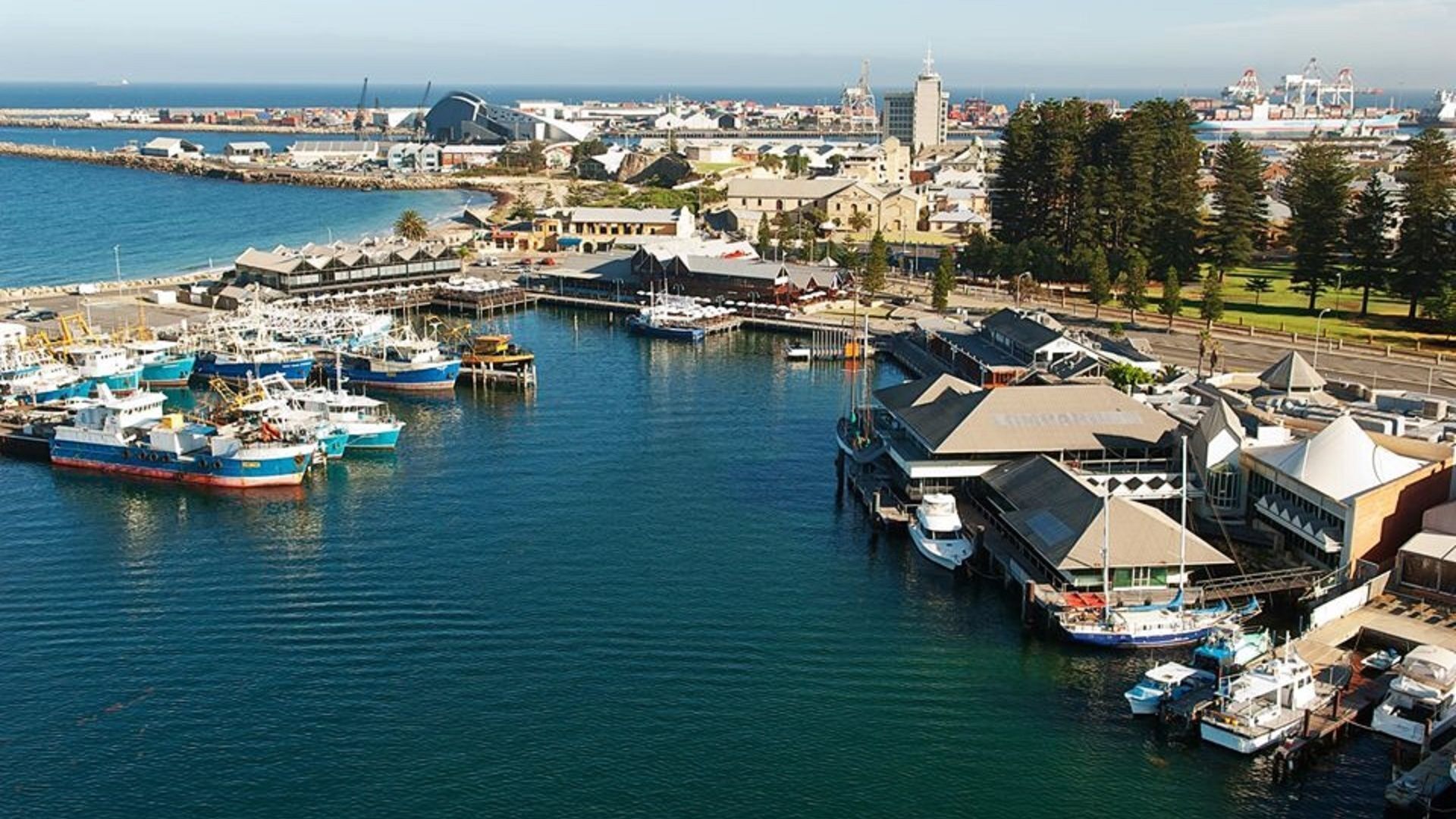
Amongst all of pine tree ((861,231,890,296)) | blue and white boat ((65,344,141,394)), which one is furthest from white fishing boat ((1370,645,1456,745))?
pine tree ((861,231,890,296))

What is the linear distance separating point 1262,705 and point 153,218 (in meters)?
100

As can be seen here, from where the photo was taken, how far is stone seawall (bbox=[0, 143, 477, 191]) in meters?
130

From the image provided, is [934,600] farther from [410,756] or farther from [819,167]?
[819,167]

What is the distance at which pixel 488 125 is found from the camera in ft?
526

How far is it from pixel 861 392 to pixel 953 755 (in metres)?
27.4

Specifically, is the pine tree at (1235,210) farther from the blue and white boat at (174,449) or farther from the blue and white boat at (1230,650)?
the blue and white boat at (174,449)

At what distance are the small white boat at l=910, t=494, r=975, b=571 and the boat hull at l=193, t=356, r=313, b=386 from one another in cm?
2762

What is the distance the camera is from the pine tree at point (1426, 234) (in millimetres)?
53250

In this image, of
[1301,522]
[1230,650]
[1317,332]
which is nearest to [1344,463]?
[1301,522]

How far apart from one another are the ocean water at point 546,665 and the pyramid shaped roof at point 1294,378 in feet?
46.2

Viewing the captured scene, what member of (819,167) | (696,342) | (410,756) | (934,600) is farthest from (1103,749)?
(819,167)

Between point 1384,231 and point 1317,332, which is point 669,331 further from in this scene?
point 1384,231

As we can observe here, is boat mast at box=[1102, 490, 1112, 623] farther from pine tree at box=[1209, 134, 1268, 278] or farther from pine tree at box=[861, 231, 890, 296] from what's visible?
pine tree at box=[1209, 134, 1268, 278]

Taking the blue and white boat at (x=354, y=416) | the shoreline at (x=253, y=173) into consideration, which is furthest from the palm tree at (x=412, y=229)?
the shoreline at (x=253, y=173)
